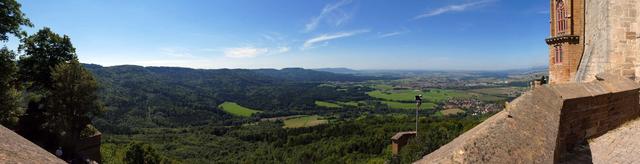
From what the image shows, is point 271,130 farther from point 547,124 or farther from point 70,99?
point 547,124

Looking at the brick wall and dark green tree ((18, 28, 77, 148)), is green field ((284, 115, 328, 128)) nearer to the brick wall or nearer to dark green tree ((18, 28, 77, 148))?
dark green tree ((18, 28, 77, 148))

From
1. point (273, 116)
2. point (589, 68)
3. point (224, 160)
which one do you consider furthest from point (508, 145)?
point (273, 116)

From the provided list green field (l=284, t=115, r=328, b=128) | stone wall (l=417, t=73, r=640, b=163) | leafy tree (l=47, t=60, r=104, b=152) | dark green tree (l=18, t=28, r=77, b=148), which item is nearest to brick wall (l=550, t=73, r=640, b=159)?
stone wall (l=417, t=73, r=640, b=163)

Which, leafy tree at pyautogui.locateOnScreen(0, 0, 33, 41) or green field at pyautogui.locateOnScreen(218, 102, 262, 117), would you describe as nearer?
leafy tree at pyautogui.locateOnScreen(0, 0, 33, 41)

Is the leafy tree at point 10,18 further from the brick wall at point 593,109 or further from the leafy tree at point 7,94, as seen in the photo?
the brick wall at point 593,109

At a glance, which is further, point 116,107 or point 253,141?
point 116,107

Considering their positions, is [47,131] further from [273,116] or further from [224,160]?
[273,116]
